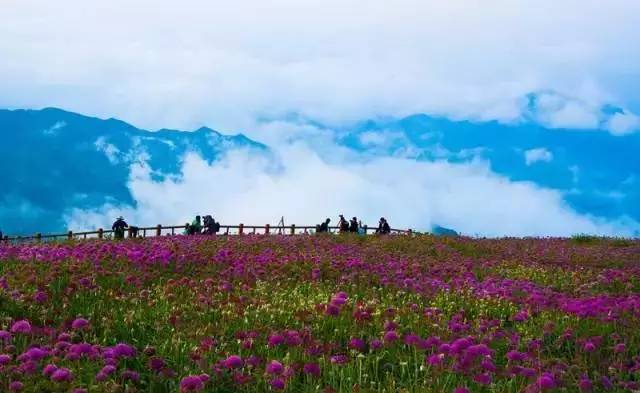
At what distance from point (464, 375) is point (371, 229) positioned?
1856 inches

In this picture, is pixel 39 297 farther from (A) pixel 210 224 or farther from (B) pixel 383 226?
(B) pixel 383 226

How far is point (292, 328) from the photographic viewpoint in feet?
30.1

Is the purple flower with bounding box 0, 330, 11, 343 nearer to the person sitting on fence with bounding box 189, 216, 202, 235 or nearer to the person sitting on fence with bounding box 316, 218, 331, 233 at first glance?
the person sitting on fence with bounding box 189, 216, 202, 235

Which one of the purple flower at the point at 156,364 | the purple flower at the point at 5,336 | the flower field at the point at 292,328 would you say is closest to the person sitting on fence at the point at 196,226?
the flower field at the point at 292,328

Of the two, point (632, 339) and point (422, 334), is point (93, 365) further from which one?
point (632, 339)

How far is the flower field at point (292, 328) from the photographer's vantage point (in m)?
6.71

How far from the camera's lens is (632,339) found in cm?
927

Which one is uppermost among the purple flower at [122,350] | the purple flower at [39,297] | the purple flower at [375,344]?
the purple flower at [39,297]

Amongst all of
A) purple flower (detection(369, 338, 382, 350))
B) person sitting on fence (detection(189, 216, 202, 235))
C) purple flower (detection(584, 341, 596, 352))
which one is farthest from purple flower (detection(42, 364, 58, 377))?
person sitting on fence (detection(189, 216, 202, 235))

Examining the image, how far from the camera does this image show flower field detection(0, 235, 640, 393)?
671cm

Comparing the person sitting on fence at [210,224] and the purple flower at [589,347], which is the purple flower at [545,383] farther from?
the person sitting on fence at [210,224]

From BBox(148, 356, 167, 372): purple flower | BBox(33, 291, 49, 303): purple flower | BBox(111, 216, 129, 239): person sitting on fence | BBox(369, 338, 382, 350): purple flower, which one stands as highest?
BBox(111, 216, 129, 239): person sitting on fence

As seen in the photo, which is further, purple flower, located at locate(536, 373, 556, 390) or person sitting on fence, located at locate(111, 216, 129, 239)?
person sitting on fence, located at locate(111, 216, 129, 239)

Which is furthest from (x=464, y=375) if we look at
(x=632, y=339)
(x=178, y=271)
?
(x=178, y=271)
